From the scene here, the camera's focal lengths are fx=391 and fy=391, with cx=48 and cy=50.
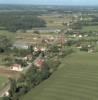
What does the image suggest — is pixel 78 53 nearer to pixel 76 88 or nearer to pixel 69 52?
pixel 69 52

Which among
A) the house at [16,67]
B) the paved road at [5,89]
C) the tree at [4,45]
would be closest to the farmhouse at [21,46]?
the tree at [4,45]

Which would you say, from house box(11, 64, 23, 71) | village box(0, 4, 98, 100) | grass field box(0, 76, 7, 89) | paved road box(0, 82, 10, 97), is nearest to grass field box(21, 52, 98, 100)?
village box(0, 4, 98, 100)

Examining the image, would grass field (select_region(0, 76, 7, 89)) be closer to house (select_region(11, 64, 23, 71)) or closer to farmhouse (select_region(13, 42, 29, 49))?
house (select_region(11, 64, 23, 71))

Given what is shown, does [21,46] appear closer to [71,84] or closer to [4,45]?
[4,45]

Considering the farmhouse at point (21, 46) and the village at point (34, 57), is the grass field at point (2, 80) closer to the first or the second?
the village at point (34, 57)

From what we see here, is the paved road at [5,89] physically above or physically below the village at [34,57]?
above

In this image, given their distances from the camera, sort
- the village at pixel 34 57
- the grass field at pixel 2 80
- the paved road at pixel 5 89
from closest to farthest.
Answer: the paved road at pixel 5 89
the village at pixel 34 57
the grass field at pixel 2 80

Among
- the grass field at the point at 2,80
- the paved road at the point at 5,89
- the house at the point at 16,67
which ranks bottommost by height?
the house at the point at 16,67

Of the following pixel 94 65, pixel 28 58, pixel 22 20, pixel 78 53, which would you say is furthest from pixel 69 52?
pixel 22 20
